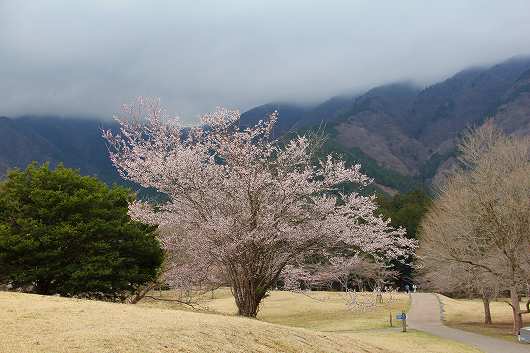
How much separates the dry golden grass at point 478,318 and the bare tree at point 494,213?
2.55 meters

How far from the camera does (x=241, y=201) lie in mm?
20719

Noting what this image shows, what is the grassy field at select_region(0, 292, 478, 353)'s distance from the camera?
1040 cm

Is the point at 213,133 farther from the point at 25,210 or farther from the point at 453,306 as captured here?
the point at 453,306

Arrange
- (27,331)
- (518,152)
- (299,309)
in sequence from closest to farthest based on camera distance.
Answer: (27,331) → (518,152) → (299,309)

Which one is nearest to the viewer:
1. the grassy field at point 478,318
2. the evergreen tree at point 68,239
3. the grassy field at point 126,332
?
the grassy field at point 126,332

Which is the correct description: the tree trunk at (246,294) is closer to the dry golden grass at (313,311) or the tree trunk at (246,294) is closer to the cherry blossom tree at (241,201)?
the cherry blossom tree at (241,201)

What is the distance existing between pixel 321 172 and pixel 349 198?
1851 mm

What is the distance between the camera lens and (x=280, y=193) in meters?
20.5

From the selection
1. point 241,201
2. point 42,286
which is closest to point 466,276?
point 241,201

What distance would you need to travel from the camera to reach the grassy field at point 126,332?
1040 centimetres

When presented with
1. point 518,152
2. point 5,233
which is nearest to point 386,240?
point 518,152

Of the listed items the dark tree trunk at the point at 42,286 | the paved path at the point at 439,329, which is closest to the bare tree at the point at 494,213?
the paved path at the point at 439,329

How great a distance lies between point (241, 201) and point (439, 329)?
1972 centimetres

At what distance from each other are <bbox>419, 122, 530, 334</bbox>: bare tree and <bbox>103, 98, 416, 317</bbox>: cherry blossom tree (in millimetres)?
10311
